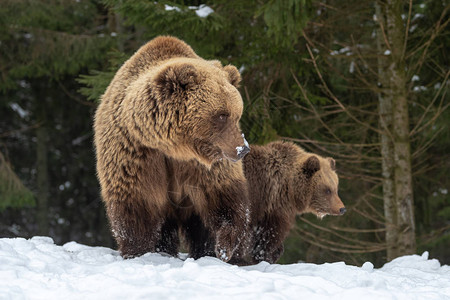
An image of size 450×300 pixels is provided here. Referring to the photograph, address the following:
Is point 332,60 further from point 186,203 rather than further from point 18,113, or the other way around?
point 18,113

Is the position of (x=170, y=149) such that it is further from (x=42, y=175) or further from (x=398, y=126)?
(x=42, y=175)

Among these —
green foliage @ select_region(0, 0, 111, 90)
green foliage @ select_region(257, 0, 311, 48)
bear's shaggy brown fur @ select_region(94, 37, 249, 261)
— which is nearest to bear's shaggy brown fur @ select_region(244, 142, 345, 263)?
bear's shaggy brown fur @ select_region(94, 37, 249, 261)

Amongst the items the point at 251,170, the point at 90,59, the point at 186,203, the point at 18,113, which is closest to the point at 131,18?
the point at 251,170

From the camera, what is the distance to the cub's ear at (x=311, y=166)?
21.4 feet

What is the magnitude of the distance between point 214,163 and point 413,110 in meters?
6.96

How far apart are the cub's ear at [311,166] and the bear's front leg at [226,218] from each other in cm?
154

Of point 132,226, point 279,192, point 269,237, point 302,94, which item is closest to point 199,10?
point 302,94

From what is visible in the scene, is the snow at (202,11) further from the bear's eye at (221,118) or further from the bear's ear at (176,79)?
the bear's eye at (221,118)

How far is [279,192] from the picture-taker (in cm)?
650

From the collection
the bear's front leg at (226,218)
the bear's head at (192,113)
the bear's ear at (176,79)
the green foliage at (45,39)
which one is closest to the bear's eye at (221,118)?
the bear's head at (192,113)

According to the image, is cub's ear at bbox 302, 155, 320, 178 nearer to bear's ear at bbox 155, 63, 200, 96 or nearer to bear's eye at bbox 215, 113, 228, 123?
bear's eye at bbox 215, 113, 228, 123

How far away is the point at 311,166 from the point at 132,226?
94.9 inches

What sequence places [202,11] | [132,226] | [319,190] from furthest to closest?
[202,11]
[319,190]
[132,226]

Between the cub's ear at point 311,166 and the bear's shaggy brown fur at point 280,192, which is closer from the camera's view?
the bear's shaggy brown fur at point 280,192
